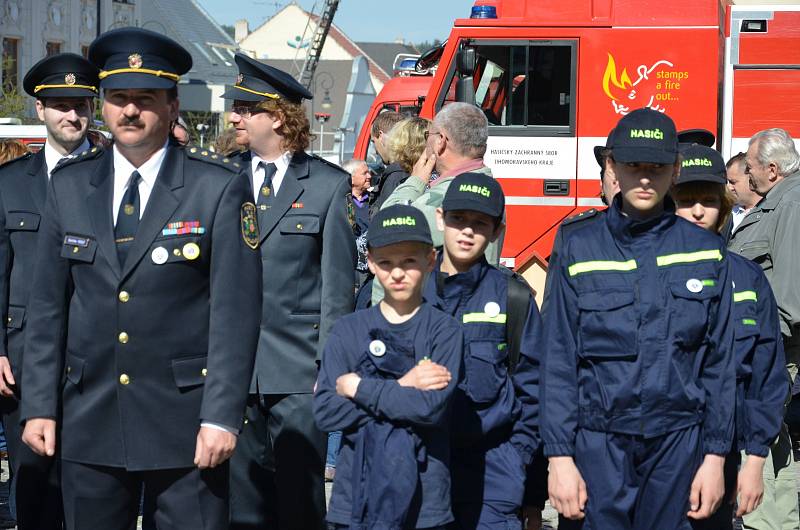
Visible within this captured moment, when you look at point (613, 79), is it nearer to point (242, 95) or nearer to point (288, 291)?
point (242, 95)

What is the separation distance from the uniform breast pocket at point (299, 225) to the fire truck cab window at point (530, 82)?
511cm

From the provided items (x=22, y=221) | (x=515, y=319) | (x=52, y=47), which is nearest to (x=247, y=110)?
(x=22, y=221)

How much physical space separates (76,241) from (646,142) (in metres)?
1.98

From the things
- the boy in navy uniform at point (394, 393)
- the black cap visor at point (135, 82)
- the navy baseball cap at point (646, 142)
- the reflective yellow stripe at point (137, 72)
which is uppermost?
the reflective yellow stripe at point (137, 72)

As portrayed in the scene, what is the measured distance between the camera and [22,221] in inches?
219

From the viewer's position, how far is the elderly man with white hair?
21.7ft

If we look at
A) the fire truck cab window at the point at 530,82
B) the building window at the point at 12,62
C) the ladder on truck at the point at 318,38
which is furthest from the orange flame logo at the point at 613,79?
the ladder on truck at the point at 318,38

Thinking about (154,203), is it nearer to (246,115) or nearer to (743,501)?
(246,115)

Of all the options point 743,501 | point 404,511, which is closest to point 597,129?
point 743,501

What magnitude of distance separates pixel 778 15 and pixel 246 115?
6.24 meters

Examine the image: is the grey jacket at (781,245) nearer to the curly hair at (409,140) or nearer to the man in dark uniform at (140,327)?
the curly hair at (409,140)

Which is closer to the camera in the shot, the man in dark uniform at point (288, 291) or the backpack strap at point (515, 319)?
the backpack strap at point (515, 319)

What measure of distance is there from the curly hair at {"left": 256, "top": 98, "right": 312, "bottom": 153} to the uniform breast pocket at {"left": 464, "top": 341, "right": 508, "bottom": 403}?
1.62 meters

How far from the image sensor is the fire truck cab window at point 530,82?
33.9 ft
